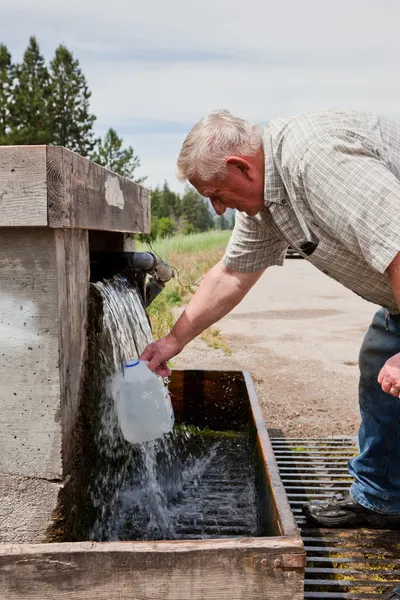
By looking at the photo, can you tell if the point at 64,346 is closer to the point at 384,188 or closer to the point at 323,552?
the point at 384,188

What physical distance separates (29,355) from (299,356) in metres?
5.19

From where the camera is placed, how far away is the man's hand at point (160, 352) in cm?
331

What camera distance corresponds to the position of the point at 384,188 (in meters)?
2.21

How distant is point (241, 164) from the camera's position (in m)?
2.60

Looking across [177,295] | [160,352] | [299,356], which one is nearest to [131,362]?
[160,352]

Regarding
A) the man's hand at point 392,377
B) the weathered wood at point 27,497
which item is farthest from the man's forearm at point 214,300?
the man's hand at point 392,377

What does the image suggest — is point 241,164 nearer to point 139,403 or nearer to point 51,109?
point 139,403

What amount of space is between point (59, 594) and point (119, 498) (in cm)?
141

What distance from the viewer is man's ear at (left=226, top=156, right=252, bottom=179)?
8.46ft

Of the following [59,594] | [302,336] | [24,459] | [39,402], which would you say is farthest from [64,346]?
[302,336]

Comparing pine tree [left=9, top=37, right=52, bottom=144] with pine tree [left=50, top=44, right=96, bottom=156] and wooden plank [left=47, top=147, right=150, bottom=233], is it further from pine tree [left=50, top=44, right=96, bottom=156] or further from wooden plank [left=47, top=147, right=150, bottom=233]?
wooden plank [left=47, top=147, right=150, bottom=233]

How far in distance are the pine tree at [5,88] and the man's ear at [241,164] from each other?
42.4 metres

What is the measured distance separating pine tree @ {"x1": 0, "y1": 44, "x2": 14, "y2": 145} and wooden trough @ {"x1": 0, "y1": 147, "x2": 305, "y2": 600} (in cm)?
4226

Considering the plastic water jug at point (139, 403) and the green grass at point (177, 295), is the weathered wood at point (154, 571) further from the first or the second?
the green grass at point (177, 295)
